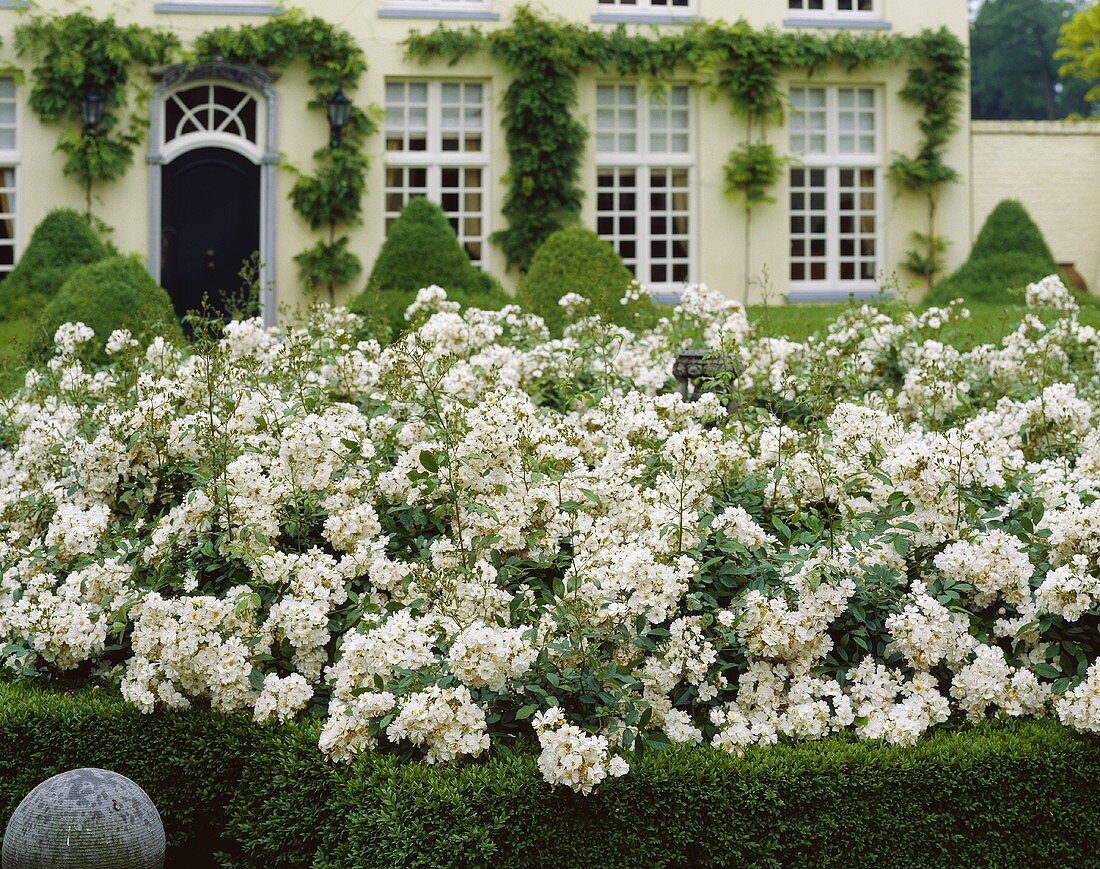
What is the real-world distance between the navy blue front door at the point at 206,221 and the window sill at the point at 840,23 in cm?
656

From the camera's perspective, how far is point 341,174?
14.7m

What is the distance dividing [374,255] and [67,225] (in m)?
3.27

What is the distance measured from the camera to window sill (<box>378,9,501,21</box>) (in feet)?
48.9

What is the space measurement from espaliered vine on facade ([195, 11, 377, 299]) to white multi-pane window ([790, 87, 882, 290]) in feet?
17.3

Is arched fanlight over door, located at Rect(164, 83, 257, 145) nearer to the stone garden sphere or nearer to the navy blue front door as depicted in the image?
the navy blue front door

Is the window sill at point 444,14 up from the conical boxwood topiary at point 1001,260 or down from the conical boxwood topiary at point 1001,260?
up

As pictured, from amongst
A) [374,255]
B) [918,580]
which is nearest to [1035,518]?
[918,580]

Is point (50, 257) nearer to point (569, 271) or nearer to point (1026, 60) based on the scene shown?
point (569, 271)

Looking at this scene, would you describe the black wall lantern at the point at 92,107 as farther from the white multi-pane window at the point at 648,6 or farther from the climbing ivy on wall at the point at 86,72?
the white multi-pane window at the point at 648,6

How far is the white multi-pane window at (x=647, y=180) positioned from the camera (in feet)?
51.4

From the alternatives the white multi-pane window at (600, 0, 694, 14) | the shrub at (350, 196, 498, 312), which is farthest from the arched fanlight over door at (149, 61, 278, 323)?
the white multi-pane window at (600, 0, 694, 14)

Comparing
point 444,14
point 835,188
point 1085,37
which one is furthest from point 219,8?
point 1085,37

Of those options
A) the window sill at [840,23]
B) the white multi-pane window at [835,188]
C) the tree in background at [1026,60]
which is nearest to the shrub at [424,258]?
the white multi-pane window at [835,188]

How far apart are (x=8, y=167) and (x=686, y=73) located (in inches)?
306
